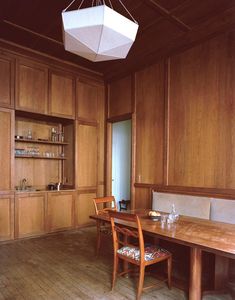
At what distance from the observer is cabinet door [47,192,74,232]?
4554mm

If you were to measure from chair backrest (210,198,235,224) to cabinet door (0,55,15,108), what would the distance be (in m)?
3.57

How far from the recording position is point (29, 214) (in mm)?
4281

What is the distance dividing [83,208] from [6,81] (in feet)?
9.31

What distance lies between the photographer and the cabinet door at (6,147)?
4.03m

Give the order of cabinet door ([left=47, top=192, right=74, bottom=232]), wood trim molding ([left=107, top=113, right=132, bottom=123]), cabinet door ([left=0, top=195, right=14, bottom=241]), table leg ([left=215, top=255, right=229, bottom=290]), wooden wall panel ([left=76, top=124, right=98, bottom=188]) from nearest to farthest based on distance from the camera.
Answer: table leg ([left=215, top=255, right=229, bottom=290]) → cabinet door ([left=0, top=195, right=14, bottom=241]) → cabinet door ([left=47, top=192, right=74, bottom=232]) → wood trim molding ([left=107, top=113, right=132, bottom=123]) → wooden wall panel ([left=76, top=124, right=98, bottom=188])

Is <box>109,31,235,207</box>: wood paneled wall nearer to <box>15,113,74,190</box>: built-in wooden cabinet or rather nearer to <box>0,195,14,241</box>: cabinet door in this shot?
<box>15,113,74,190</box>: built-in wooden cabinet

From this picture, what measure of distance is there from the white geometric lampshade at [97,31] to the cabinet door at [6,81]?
231cm

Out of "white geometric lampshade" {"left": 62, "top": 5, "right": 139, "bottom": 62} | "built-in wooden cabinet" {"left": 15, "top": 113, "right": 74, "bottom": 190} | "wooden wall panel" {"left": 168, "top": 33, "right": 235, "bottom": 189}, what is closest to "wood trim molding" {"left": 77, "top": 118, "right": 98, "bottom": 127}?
"built-in wooden cabinet" {"left": 15, "top": 113, "right": 74, "bottom": 190}

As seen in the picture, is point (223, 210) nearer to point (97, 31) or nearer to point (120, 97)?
point (97, 31)

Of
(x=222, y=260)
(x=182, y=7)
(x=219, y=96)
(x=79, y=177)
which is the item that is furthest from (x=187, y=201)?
(x=182, y=7)

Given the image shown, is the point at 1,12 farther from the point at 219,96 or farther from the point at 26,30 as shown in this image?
the point at 219,96

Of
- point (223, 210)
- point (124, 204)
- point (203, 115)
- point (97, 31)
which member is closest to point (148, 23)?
point (203, 115)

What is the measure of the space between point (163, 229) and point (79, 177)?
297 centimetres

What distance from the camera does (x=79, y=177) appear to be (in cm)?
505
